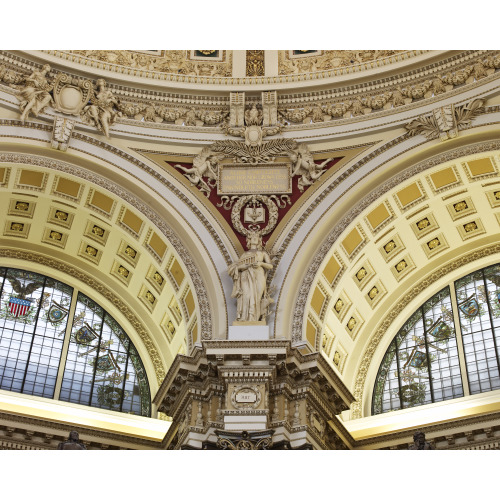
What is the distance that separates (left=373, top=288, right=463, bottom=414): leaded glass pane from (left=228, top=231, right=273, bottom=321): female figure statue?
587 cm

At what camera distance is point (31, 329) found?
981 inches

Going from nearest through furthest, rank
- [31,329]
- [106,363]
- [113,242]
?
[113,242] → [31,329] → [106,363]

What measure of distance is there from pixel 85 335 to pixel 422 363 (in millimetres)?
9972

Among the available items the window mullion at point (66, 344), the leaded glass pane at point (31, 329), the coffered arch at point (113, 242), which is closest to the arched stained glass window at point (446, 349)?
the coffered arch at point (113, 242)

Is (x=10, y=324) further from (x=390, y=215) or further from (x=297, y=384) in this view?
(x=390, y=215)

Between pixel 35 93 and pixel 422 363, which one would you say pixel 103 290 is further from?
pixel 422 363

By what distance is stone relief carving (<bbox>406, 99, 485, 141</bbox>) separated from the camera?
21.7 meters

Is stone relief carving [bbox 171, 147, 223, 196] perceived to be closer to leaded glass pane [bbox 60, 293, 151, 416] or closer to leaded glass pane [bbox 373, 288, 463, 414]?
leaded glass pane [bbox 60, 293, 151, 416]

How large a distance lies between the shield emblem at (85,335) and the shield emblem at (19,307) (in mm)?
1647

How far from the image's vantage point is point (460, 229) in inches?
949

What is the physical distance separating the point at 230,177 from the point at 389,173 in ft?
13.9

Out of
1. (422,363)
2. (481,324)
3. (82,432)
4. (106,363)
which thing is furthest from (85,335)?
(481,324)

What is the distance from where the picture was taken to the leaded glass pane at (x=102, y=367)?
2458cm

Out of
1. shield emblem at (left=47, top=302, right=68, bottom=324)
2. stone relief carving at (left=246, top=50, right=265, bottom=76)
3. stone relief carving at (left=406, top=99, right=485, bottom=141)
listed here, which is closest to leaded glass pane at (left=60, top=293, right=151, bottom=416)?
shield emblem at (left=47, top=302, right=68, bottom=324)
